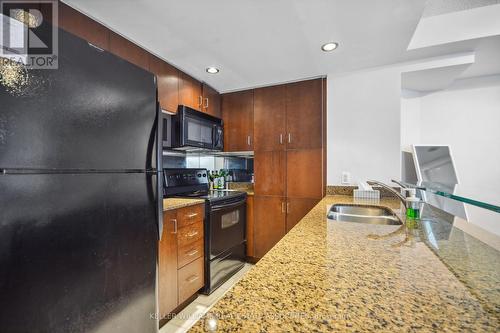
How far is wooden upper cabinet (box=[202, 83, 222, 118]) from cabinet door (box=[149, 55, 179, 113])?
1.61ft

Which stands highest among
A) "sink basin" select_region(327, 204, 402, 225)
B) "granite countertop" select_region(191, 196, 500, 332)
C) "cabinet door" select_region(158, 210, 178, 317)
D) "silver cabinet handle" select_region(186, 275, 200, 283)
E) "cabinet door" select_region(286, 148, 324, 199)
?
"cabinet door" select_region(286, 148, 324, 199)

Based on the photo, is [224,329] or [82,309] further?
[82,309]

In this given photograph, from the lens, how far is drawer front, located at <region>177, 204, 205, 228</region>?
183cm

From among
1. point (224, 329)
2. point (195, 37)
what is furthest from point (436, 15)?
point (224, 329)

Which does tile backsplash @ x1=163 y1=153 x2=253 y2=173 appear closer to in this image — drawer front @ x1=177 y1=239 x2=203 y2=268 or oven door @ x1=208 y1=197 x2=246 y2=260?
oven door @ x1=208 y1=197 x2=246 y2=260

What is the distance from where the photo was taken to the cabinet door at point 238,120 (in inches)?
112

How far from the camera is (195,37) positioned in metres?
1.74

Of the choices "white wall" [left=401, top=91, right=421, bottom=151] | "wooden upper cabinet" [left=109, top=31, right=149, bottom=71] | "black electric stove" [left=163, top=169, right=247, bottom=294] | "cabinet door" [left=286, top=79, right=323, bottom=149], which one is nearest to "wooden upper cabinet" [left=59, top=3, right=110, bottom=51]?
"wooden upper cabinet" [left=109, top=31, right=149, bottom=71]

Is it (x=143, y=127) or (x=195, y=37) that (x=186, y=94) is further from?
(x=143, y=127)

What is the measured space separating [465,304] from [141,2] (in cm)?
192

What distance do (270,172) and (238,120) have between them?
2.63 ft

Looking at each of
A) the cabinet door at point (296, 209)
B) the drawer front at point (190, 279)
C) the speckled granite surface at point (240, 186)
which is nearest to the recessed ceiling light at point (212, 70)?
the speckled granite surface at point (240, 186)

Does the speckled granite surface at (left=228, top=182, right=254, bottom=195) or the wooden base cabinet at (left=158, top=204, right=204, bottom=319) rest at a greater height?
the speckled granite surface at (left=228, top=182, right=254, bottom=195)

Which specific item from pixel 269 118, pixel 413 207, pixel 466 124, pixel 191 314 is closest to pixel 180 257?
pixel 191 314
